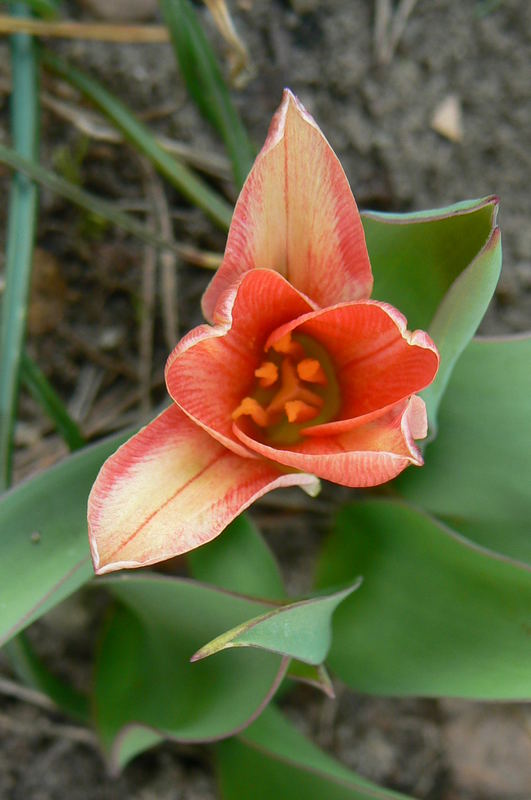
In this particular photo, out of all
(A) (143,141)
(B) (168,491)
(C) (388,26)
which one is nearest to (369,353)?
(B) (168,491)

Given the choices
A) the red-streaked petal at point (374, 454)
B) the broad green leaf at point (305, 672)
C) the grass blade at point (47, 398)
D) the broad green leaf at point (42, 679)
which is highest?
the red-streaked petal at point (374, 454)

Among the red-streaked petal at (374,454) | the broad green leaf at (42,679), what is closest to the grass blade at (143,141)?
the red-streaked petal at (374,454)

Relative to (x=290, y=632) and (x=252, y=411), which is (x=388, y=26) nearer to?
(x=252, y=411)

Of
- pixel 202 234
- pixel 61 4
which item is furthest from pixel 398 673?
pixel 61 4

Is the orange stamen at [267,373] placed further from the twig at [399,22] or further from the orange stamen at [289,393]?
the twig at [399,22]

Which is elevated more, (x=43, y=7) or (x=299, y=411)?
(x=43, y=7)
